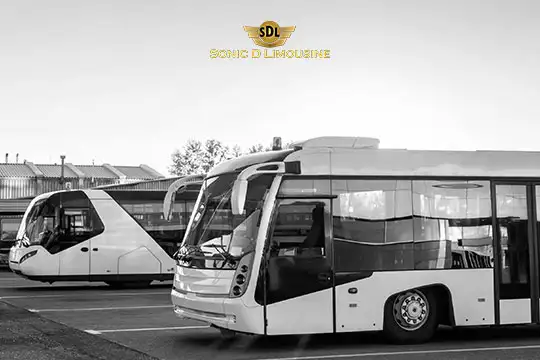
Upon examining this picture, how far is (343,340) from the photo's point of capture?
12023mm

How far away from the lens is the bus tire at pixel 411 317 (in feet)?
37.3

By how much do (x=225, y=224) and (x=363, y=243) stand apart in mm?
1876

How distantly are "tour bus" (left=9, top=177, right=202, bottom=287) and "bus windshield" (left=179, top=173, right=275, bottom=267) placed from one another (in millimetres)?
11592

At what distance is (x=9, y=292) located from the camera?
21984 mm

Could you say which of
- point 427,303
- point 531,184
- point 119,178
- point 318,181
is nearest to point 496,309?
point 427,303

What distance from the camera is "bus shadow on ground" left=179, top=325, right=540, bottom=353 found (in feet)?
37.1

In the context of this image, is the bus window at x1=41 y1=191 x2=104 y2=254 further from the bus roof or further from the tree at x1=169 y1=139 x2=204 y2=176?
the tree at x1=169 y1=139 x2=204 y2=176

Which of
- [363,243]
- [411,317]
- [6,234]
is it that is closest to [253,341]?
[363,243]

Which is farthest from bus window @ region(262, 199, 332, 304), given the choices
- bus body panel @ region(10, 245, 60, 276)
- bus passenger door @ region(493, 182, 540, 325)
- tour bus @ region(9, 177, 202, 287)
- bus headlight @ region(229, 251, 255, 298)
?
bus body panel @ region(10, 245, 60, 276)

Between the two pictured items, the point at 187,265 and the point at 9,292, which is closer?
the point at 187,265

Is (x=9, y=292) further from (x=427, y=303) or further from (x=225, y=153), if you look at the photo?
(x=225, y=153)

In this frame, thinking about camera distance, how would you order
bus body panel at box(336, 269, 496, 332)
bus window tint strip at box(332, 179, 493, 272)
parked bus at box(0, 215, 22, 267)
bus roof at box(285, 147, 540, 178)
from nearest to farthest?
1. bus body panel at box(336, 269, 496, 332)
2. bus window tint strip at box(332, 179, 493, 272)
3. bus roof at box(285, 147, 540, 178)
4. parked bus at box(0, 215, 22, 267)

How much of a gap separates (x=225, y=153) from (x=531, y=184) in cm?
7205

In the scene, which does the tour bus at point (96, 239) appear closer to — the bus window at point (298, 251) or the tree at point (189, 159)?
the bus window at point (298, 251)
